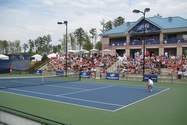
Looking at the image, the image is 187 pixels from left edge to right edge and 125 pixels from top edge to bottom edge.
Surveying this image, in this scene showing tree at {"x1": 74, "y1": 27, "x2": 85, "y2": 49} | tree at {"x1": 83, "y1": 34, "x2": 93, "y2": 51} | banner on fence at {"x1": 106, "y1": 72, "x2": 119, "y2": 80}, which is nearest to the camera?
banner on fence at {"x1": 106, "y1": 72, "x2": 119, "y2": 80}

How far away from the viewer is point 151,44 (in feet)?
138

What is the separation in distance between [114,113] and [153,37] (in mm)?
34290

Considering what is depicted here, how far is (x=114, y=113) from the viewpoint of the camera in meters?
10.9

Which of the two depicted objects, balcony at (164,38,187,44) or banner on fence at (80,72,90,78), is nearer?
banner on fence at (80,72,90,78)

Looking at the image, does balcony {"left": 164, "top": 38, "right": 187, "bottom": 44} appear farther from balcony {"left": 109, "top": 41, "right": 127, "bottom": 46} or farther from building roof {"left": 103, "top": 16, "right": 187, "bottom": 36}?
balcony {"left": 109, "top": 41, "right": 127, "bottom": 46}

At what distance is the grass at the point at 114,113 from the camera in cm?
956

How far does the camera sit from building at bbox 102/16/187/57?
39.4 meters

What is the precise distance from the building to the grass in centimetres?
2707

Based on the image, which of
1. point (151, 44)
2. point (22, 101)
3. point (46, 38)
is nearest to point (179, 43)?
point (151, 44)

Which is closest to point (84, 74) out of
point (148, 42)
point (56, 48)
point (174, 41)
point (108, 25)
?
point (148, 42)

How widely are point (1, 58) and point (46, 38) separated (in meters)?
55.5

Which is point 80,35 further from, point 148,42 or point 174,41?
point 174,41

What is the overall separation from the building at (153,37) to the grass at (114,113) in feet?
88.8

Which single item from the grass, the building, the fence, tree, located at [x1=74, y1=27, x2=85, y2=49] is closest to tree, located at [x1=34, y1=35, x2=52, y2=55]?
tree, located at [x1=74, y1=27, x2=85, y2=49]
